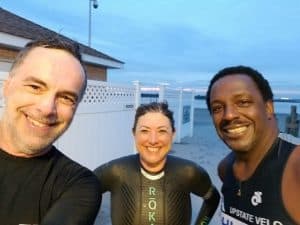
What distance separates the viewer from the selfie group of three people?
1548mm

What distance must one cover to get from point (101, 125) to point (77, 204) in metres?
5.46

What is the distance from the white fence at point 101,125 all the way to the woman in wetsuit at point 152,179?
273cm

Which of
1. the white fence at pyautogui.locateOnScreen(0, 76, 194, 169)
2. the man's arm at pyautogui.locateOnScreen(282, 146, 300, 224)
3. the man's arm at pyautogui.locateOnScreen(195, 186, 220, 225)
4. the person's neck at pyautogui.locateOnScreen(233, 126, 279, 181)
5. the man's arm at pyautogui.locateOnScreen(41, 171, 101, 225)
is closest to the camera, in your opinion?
the man's arm at pyautogui.locateOnScreen(41, 171, 101, 225)

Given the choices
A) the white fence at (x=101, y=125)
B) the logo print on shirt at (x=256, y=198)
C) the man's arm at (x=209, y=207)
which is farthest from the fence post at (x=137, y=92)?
the logo print on shirt at (x=256, y=198)

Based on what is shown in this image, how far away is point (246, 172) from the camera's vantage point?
215 centimetres

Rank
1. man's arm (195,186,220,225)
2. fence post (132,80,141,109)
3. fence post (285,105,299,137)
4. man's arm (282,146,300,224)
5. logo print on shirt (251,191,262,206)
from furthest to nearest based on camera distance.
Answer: fence post (285,105,299,137) < fence post (132,80,141,109) < man's arm (195,186,220,225) < logo print on shirt (251,191,262,206) < man's arm (282,146,300,224)

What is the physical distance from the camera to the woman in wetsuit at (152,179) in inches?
104

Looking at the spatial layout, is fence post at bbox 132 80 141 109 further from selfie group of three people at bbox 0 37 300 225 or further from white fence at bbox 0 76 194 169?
selfie group of three people at bbox 0 37 300 225

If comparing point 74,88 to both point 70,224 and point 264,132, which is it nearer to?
point 70,224

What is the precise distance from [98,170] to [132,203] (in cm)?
38

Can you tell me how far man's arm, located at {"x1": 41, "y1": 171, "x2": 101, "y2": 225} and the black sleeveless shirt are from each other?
2.86 feet

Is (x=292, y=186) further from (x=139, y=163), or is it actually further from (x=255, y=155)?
(x=139, y=163)

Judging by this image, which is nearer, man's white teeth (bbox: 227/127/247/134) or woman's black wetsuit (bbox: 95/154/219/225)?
man's white teeth (bbox: 227/127/247/134)

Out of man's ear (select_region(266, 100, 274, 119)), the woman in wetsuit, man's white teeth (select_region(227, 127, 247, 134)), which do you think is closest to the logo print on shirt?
man's white teeth (select_region(227, 127, 247, 134))
